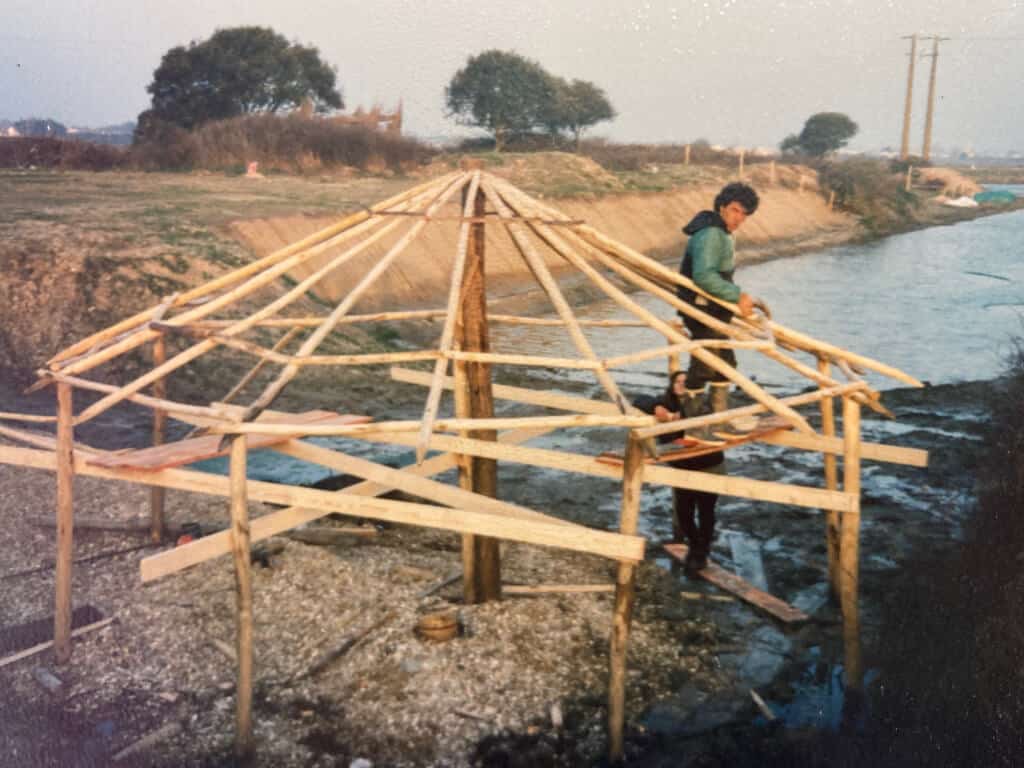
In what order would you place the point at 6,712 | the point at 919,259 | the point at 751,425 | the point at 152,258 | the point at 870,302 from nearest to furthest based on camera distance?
the point at 6,712, the point at 751,425, the point at 152,258, the point at 870,302, the point at 919,259

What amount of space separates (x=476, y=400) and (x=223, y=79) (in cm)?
3809

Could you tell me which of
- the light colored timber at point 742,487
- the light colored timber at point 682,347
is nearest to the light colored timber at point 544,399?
the light colored timber at point 682,347

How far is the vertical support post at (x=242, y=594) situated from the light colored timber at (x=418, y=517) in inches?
4.9

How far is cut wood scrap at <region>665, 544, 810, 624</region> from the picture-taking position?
756cm

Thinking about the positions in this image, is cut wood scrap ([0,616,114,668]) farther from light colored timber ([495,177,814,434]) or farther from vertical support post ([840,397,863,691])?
vertical support post ([840,397,863,691])

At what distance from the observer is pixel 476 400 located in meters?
7.14

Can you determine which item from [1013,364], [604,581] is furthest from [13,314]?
[1013,364]

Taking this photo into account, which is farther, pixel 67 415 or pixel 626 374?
pixel 626 374

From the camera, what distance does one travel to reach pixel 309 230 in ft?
69.1

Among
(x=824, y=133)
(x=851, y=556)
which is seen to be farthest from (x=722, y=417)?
(x=824, y=133)

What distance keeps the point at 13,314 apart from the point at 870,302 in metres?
21.7

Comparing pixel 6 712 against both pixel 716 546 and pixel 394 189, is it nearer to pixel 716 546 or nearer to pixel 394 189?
pixel 716 546

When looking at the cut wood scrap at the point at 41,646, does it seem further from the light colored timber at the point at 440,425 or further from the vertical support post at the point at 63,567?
the light colored timber at the point at 440,425

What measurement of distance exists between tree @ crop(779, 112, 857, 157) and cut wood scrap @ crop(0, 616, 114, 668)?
262 feet
